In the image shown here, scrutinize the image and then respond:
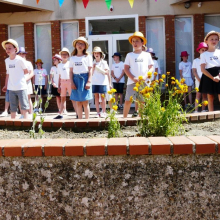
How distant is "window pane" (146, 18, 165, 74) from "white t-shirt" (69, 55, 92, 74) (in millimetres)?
6580

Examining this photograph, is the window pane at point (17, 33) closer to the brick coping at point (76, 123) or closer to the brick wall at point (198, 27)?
the brick wall at point (198, 27)

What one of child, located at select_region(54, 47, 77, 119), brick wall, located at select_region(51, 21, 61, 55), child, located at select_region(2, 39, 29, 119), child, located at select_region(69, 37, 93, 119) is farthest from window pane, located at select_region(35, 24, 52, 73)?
child, located at select_region(69, 37, 93, 119)

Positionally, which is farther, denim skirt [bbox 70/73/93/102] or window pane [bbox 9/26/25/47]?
window pane [bbox 9/26/25/47]

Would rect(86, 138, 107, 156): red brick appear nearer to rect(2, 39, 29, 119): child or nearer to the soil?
the soil

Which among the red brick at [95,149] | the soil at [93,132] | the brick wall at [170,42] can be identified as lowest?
the soil at [93,132]

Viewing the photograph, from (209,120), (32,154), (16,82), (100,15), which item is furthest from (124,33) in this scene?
(32,154)

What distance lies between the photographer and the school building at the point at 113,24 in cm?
1251

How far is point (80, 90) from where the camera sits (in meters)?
6.70

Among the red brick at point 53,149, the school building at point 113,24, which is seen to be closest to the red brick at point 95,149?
the red brick at point 53,149

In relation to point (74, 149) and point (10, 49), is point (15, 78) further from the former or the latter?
point (74, 149)

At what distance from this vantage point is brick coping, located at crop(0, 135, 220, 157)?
2.65 metres

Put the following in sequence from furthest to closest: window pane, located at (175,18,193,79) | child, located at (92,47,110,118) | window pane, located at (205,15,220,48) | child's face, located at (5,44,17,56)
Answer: window pane, located at (175,18,193,79)
window pane, located at (205,15,220,48)
child, located at (92,47,110,118)
child's face, located at (5,44,17,56)

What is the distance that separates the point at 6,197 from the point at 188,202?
52.8 inches

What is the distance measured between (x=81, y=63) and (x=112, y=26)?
657 cm
